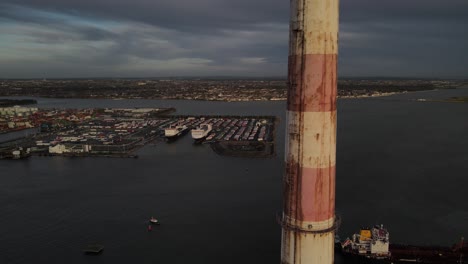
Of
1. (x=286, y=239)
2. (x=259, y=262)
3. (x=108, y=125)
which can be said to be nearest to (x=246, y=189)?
(x=259, y=262)

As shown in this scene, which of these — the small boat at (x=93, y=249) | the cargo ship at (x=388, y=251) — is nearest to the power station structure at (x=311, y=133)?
the cargo ship at (x=388, y=251)

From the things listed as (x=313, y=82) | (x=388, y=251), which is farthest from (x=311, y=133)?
(x=388, y=251)

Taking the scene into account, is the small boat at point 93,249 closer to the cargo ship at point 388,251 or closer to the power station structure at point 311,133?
the cargo ship at point 388,251

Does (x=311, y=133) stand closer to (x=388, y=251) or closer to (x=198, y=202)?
(x=388, y=251)

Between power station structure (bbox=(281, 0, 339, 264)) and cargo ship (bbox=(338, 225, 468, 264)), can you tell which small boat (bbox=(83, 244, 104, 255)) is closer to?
cargo ship (bbox=(338, 225, 468, 264))

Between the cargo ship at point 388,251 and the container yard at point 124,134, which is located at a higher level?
the container yard at point 124,134

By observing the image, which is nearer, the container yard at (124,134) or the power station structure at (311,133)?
the power station structure at (311,133)

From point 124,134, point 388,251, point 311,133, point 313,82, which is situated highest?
point 313,82
